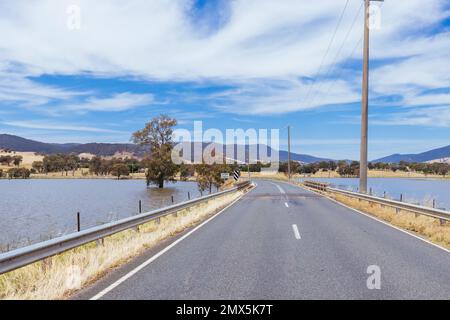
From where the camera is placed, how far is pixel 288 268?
25.0 feet

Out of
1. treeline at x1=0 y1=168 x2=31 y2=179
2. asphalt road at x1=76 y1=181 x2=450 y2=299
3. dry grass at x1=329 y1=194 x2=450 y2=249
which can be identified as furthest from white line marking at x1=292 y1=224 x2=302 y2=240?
treeline at x1=0 y1=168 x2=31 y2=179

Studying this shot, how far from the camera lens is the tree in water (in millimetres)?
74875

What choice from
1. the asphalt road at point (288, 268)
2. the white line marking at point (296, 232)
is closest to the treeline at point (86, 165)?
the white line marking at point (296, 232)

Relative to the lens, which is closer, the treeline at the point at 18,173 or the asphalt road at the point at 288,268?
the asphalt road at the point at 288,268

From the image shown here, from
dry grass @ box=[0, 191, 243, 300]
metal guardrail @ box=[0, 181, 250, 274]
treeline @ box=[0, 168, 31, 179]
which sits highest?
metal guardrail @ box=[0, 181, 250, 274]

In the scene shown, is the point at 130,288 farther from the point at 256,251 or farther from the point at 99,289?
the point at 256,251

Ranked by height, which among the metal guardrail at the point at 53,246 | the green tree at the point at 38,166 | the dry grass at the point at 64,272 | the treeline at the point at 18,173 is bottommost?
the treeline at the point at 18,173

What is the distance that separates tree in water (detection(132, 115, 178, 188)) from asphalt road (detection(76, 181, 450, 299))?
63058 millimetres

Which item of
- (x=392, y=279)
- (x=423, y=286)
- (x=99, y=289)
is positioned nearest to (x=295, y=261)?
(x=392, y=279)

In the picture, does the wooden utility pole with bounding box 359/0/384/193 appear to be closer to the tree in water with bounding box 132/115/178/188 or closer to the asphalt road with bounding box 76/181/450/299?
the asphalt road with bounding box 76/181/450/299

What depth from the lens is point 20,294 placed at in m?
6.15

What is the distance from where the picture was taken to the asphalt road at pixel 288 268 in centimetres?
607

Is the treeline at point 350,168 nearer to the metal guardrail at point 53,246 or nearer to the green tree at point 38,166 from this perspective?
the green tree at point 38,166

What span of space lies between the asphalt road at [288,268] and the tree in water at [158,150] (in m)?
63.1
